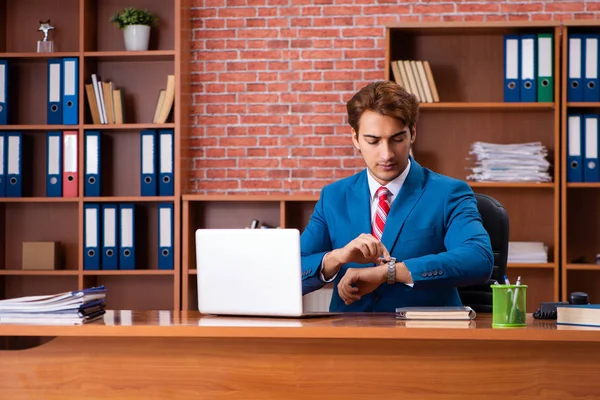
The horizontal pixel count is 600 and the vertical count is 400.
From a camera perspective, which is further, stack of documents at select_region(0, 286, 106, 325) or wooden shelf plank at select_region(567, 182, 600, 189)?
wooden shelf plank at select_region(567, 182, 600, 189)

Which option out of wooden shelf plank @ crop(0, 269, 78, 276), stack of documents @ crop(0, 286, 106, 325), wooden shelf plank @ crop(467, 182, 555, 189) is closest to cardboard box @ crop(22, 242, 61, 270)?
wooden shelf plank @ crop(0, 269, 78, 276)

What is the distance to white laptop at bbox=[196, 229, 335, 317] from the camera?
6.73ft

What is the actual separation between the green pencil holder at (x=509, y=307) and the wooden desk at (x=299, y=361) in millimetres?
40

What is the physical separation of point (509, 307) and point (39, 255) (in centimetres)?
326

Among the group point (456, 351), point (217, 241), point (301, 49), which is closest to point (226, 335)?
point (217, 241)

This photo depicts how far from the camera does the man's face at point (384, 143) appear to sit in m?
2.50

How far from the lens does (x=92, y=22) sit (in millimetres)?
4695

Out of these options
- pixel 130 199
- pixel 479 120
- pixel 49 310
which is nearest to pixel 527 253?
pixel 479 120

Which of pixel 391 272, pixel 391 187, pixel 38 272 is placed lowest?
pixel 38 272

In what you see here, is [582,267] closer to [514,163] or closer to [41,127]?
[514,163]

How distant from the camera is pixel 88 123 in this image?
4.58 m

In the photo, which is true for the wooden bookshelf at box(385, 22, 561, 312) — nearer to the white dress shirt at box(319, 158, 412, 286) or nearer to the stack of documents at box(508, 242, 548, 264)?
the stack of documents at box(508, 242, 548, 264)

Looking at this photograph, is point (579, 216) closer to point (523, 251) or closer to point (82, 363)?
point (523, 251)

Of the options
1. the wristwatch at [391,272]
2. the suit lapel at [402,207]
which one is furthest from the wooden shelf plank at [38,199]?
the wristwatch at [391,272]
